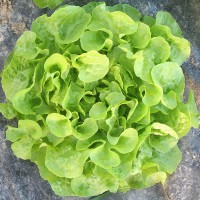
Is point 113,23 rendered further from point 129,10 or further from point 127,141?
point 127,141

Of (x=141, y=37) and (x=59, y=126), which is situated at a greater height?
(x=141, y=37)

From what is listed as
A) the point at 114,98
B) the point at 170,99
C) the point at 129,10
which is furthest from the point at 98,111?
the point at 129,10

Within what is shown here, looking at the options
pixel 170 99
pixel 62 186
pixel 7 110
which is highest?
pixel 170 99

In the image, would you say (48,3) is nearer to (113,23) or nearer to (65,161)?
(113,23)

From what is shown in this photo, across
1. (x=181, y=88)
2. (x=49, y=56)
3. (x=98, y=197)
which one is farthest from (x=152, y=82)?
(x=98, y=197)

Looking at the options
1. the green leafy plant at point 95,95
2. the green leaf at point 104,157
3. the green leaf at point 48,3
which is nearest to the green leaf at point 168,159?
the green leafy plant at point 95,95

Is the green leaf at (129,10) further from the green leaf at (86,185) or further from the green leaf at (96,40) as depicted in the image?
the green leaf at (86,185)

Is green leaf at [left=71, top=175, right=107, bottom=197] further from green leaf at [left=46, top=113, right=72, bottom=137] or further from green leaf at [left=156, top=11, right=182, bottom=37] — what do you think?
green leaf at [left=156, top=11, right=182, bottom=37]

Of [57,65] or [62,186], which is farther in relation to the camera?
[62,186]
